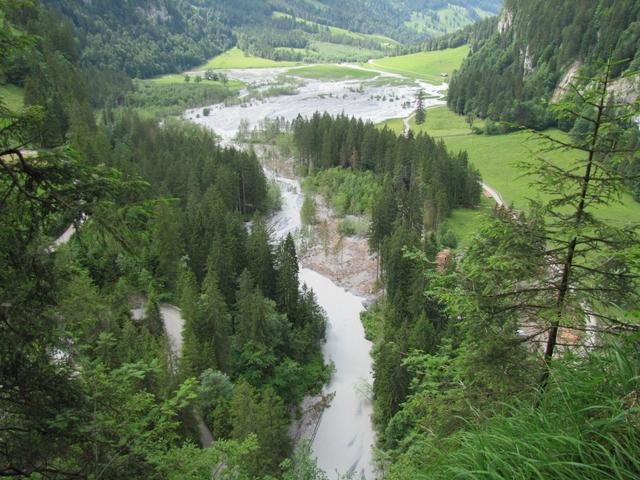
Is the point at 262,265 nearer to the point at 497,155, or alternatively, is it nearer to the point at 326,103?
the point at 497,155

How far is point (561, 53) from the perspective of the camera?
411 ft

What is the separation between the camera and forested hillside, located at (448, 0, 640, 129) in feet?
347

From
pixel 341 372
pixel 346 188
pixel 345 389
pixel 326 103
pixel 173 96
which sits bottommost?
pixel 345 389

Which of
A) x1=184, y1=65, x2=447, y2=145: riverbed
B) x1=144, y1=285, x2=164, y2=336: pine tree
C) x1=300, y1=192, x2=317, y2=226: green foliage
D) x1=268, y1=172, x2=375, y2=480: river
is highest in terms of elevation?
x1=184, y1=65, x2=447, y2=145: riverbed

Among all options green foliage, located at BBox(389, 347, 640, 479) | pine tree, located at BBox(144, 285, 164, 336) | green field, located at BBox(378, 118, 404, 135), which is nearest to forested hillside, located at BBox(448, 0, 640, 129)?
green field, located at BBox(378, 118, 404, 135)

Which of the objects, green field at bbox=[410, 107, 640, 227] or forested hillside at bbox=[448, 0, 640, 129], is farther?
forested hillside at bbox=[448, 0, 640, 129]

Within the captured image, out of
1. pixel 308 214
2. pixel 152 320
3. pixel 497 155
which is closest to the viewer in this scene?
pixel 152 320

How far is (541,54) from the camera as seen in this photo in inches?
5349

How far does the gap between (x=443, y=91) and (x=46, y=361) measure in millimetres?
188573

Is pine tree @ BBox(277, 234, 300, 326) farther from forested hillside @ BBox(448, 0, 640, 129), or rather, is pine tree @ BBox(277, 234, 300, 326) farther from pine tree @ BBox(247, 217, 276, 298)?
forested hillside @ BBox(448, 0, 640, 129)

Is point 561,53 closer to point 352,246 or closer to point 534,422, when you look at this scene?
point 352,246

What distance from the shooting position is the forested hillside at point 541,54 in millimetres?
105875

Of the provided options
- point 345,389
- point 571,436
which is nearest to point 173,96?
point 345,389

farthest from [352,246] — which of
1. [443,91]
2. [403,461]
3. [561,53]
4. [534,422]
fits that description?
[443,91]
